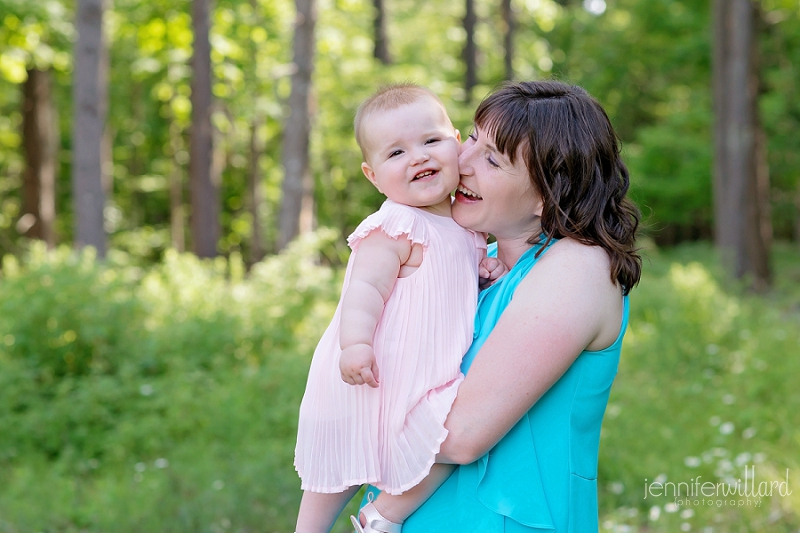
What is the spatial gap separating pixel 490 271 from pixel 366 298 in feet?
1.20

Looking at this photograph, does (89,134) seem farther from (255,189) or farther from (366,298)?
(255,189)

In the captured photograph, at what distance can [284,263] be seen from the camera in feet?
31.4

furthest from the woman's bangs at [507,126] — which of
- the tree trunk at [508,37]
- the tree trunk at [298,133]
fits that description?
the tree trunk at [508,37]

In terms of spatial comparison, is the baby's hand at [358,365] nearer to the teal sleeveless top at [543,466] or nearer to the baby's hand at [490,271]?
the teal sleeveless top at [543,466]

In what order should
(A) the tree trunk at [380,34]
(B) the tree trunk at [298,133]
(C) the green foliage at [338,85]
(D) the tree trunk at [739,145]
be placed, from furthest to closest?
(A) the tree trunk at [380,34] < (C) the green foliage at [338,85] < (D) the tree trunk at [739,145] < (B) the tree trunk at [298,133]

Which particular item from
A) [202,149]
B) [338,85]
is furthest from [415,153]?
[338,85]

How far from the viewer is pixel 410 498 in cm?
193

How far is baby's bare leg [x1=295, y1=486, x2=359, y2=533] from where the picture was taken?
2.06m

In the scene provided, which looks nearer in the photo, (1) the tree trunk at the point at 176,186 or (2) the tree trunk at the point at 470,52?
(1) the tree trunk at the point at 176,186

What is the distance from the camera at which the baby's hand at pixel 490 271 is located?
6.89 feet

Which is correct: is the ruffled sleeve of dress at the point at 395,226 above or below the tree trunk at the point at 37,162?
above

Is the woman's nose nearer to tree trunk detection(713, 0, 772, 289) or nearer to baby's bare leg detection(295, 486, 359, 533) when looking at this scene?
baby's bare leg detection(295, 486, 359, 533)

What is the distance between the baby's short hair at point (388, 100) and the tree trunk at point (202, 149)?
502 inches

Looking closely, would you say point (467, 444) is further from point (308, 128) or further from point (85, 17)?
point (308, 128)
